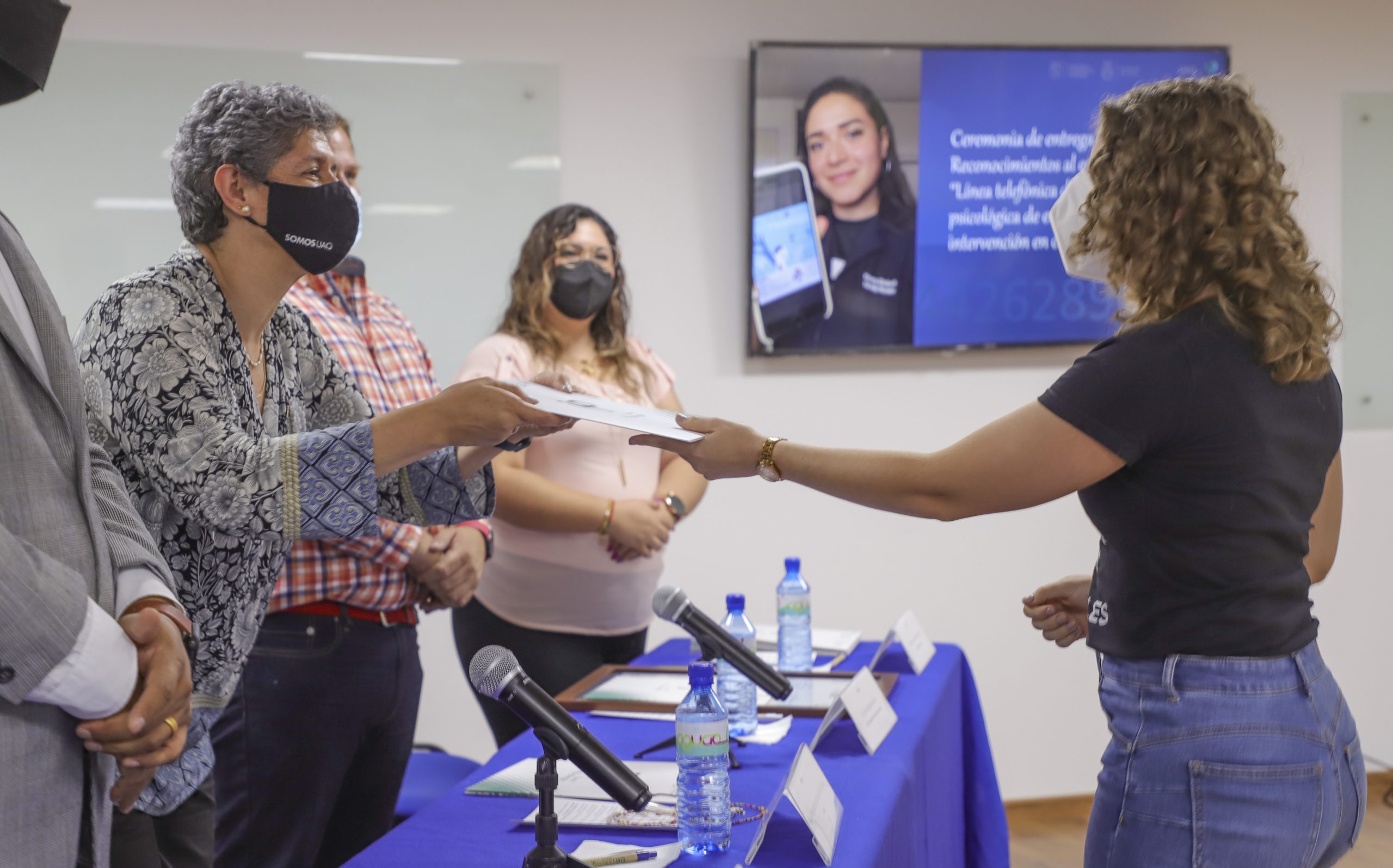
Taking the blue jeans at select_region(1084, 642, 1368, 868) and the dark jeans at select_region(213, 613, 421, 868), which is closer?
the blue jeans at select_region(1084, 642, 1368, 868)

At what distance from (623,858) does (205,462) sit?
68cm

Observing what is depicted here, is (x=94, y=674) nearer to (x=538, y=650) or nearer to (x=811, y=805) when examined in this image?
(x=811, y=805)

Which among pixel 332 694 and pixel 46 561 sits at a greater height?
pixel 46 561

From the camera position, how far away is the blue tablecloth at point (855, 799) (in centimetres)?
140

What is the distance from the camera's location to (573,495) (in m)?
2.56

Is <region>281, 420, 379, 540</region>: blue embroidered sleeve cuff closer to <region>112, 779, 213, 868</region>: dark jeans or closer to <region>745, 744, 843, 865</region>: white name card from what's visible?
<region>112, 779, 213, 868</region>: dark jeans

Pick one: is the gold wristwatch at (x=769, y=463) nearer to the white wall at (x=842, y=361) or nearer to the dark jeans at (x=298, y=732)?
the dark jeans at (x=298, y=732)

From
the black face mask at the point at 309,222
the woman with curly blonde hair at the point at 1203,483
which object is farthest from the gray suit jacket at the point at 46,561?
the woman with curly blonde hair at the point at 1203,483

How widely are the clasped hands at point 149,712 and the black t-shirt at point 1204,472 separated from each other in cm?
102

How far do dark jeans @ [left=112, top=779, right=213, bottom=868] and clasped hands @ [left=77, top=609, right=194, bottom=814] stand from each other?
0.34 metres

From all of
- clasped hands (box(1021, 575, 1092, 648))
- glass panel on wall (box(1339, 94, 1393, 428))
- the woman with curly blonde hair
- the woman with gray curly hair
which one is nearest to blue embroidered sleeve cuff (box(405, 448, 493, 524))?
the woman with gray curly hair

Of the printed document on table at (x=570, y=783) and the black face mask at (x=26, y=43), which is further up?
the black face mask at (x=26, y=43)

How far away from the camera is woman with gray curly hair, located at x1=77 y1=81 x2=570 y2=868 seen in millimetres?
1385

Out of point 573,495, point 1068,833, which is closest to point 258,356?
point 573,495
